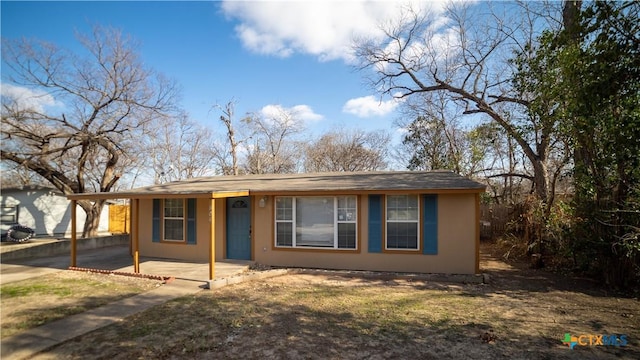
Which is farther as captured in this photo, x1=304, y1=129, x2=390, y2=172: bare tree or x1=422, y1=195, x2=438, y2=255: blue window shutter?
x1=304, y1=129, x2=390, y2=172: bare tree

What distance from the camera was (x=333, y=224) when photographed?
9328mm

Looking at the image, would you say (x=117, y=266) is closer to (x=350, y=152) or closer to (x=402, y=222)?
(x=402, y=222)

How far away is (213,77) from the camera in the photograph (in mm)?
16859

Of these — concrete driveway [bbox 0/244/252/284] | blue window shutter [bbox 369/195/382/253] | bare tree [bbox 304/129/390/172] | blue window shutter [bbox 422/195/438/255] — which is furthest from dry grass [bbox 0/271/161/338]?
bare tree [bbox 304/129/390/172]

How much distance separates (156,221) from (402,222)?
25.8 feet

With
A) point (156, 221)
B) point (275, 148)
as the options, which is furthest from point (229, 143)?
point (156, 221)

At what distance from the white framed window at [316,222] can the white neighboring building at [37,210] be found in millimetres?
17935

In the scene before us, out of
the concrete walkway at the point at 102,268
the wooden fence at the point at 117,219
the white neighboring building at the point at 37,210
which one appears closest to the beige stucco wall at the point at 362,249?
the concrete walkway at the point at 102,268

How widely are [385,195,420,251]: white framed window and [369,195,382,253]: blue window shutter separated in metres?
0.19

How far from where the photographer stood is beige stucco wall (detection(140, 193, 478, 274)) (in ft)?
27.6

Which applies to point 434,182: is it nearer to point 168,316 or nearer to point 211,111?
point 168,316

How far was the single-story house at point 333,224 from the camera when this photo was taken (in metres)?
8.42

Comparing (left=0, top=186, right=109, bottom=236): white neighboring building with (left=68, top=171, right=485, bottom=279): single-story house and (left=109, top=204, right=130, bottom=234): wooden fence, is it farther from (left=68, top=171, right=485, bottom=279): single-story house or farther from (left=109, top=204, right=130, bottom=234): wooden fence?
(left=68, top=171, right=485, bottom=279): single-story house

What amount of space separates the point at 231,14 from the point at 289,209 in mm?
7521
